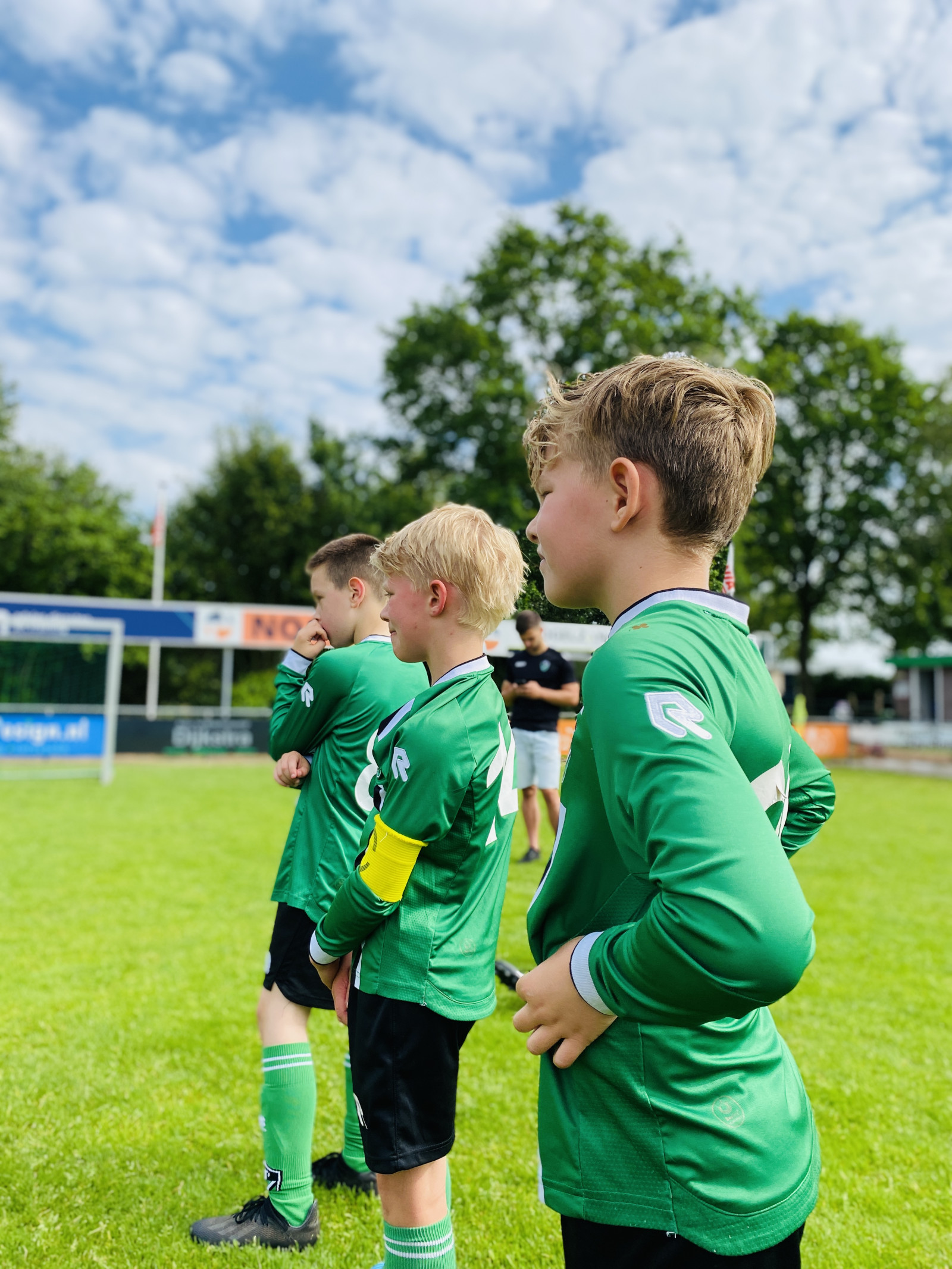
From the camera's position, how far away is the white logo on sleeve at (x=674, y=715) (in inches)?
38.5

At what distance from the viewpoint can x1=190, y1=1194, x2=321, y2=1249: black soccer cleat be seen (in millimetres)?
2607

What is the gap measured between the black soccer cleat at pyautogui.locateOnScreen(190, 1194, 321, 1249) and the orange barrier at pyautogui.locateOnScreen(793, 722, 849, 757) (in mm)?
23834

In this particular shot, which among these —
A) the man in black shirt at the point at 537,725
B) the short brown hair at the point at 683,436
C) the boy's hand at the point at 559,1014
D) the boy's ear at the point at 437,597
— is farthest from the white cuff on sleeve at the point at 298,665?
the man in black shirt at the point at 537,725

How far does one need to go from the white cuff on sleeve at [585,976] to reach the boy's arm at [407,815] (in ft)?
2.39

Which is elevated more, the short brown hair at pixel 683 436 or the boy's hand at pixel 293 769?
the short brown hair at pixel 683 436

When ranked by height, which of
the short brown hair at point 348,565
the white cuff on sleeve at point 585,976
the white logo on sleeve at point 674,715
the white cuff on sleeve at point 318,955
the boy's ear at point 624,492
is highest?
the short brown hair at point 348,565

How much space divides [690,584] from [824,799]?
2.01ft

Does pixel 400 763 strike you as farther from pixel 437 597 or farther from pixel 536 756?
pixel 536 756

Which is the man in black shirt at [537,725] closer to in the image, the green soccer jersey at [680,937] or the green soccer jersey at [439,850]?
the green soccer jersey at [439,850]

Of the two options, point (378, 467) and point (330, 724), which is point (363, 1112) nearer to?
point (330, 724)

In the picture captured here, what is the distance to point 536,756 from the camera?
26.8ft

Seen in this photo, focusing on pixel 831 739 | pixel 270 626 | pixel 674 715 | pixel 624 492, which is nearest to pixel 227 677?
pixel 270 626

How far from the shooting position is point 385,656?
2656mm

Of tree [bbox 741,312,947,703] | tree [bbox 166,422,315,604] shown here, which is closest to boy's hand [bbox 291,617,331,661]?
tree [bbox 741,312,947,703]
